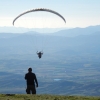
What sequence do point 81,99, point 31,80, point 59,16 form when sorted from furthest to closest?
point 59,16 < point 31,80 < point 81,99

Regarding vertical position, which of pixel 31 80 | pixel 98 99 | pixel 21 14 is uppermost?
pixel 21 14

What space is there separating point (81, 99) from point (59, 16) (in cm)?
1552

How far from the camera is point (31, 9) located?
33.6m

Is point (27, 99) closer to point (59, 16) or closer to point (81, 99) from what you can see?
point (81, 99)

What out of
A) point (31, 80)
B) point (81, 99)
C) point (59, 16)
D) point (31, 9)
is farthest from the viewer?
point (59, 16)

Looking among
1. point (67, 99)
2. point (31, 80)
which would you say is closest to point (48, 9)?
point (31, 80)

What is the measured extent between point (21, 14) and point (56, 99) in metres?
15.1

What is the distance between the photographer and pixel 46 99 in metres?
22.6

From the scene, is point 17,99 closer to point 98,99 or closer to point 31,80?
point 31,80

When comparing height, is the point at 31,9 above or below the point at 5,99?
above

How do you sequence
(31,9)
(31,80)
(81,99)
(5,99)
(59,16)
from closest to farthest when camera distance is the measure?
1. (5,99)
2. (81,99)
3. (31,80)
4. (31,9)
5. (59,16)

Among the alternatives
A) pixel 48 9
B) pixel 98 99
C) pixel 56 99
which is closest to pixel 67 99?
pixel 56 99

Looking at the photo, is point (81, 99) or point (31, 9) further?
point (31, 9)

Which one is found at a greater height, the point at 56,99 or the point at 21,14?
the point at 21,14
